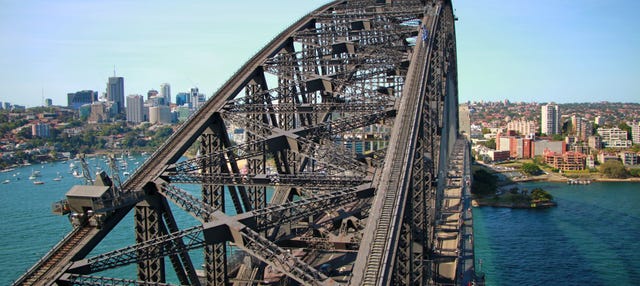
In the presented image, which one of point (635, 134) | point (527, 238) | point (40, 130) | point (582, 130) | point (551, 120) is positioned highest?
point (551, 120)

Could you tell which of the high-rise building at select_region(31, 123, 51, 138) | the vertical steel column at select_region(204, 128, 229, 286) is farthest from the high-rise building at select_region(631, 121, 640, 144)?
the vertical steel column at select_region(204, 128, 229, 286)

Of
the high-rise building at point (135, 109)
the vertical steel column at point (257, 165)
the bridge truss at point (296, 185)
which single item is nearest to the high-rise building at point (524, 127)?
the high-rise building at point (135, 109)

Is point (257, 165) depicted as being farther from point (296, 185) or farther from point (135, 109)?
point (135, 109)

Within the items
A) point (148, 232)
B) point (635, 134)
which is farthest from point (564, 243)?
point (635, 134)

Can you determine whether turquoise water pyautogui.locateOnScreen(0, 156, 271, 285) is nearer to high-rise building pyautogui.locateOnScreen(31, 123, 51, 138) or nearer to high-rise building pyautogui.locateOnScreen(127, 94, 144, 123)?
high-rise building pyautogui.locateOnScreen(31, 123, 51, 138)

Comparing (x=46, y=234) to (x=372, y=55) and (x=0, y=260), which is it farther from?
(x=372, y=55)
